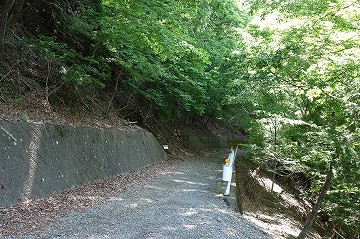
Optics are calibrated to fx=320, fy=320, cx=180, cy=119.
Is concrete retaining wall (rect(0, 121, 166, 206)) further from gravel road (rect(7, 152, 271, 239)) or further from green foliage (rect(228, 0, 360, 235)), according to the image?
green foliage (rect(228, 0, 360, 235))

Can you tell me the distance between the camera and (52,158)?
287 inches

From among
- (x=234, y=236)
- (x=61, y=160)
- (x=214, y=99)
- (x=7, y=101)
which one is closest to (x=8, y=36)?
(x=7, y=101)

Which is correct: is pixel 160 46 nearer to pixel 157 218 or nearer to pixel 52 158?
pixel 52 158

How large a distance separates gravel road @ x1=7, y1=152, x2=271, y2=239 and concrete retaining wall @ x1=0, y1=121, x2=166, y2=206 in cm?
110

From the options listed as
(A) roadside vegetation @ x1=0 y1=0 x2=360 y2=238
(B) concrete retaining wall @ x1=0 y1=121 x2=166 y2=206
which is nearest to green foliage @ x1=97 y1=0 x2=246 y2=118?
(A) roadside vegetation @ x1=0 y1=0 x2=360 y2=238

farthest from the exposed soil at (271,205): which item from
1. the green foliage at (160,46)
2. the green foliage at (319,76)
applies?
the green foliage at (160,46)

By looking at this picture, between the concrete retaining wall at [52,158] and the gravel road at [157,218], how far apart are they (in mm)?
1104

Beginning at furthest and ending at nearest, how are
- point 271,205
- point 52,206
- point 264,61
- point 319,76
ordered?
point 271,205, point 264,61, point 319,76, point 52,206

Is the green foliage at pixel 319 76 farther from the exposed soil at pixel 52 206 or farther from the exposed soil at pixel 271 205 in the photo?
the exposed soil at pixel 52 206

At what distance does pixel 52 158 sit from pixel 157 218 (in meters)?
2.83

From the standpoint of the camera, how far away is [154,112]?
19328 millimetres

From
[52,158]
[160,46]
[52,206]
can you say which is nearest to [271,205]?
[160,46]

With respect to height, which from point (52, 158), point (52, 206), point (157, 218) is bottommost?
point (52, 206)

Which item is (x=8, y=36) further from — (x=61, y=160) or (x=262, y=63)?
(x=262, y=63)
